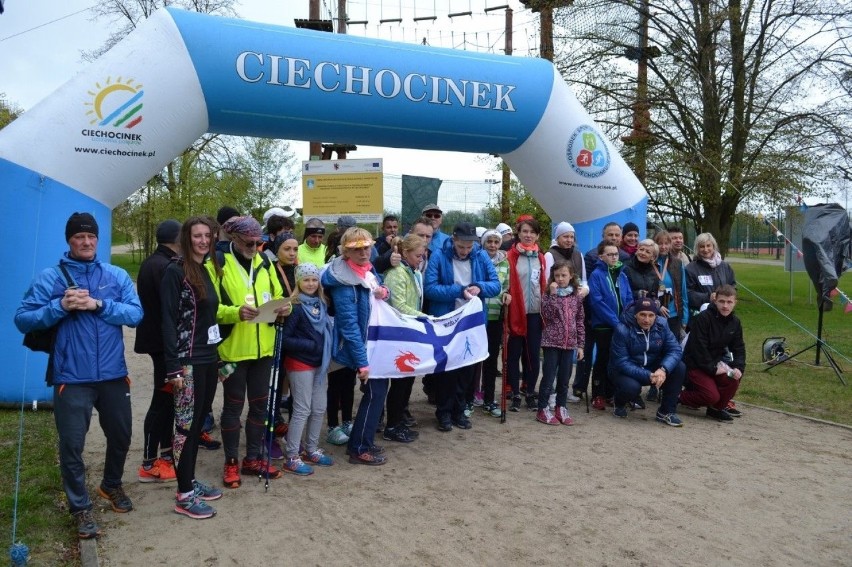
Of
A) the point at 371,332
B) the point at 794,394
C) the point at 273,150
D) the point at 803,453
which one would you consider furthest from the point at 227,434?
the point at 273,150

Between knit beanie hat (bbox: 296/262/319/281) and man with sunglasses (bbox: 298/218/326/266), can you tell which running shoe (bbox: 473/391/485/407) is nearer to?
man with sunglasses (bbox: 298/218/326/266)

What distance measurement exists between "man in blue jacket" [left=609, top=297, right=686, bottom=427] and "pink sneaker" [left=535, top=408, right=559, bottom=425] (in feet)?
2.48

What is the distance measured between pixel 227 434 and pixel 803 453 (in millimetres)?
4701

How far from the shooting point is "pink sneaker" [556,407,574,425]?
21.1 feet

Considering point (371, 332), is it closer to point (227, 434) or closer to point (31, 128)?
point (227, 434)

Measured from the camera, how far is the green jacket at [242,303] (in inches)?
172

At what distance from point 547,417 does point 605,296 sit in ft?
4.54

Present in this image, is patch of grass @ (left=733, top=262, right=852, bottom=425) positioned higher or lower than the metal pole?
lower

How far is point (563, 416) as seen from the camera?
254 inches

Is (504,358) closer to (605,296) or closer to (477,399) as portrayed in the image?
(477,399)

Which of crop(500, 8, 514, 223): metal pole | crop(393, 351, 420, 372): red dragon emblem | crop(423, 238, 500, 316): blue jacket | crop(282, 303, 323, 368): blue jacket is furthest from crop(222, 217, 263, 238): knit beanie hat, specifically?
crop(500, 8, 514, 223): metal pole

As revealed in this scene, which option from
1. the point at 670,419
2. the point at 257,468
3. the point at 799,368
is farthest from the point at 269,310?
the point at 799,368

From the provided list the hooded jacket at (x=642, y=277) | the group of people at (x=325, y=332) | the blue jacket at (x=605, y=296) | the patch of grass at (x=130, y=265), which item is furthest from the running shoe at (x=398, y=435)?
the patch of grass at (x=130, y=265)

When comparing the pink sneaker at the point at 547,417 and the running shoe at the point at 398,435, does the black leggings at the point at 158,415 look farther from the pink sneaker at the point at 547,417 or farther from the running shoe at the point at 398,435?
the pink sneaker at the point at 547,417
